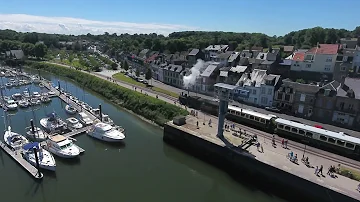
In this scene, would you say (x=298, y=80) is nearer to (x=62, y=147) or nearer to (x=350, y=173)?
(x=350, y=173)

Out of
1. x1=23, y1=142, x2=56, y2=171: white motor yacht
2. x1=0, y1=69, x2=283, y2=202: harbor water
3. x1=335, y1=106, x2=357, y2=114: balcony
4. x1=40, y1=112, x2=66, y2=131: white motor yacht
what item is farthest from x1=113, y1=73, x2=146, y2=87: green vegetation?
x1=335, y1=106, x2=357, y2=114: balcony

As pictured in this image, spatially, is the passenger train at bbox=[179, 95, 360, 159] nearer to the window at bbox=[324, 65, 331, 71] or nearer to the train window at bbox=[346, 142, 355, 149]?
the train window at bbox=[346, 142, 355, 149]

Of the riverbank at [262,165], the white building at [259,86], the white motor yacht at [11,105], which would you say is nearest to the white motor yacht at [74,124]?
the riverbank at [262,165]

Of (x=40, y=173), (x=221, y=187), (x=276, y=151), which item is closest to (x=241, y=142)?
(x=276, y=151)

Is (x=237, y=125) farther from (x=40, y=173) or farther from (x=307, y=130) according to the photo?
(x=40, y=173)

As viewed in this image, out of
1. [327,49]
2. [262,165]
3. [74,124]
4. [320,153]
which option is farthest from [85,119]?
[327,49]

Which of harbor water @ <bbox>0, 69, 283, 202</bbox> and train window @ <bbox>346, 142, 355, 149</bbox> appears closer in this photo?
harbor water @ <bbox>0, 69, 283, 202</bbox>
